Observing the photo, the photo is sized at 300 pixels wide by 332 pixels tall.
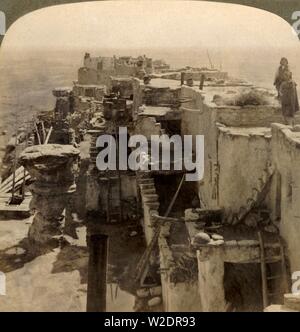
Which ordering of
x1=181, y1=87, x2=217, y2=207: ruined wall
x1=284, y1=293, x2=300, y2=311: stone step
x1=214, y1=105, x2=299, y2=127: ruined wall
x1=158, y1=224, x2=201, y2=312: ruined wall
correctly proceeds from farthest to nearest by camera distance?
x1=181, y1=87, x2=217, y2=207: ruined wall → x1=214, y1=105, x2=299, y2=127: ruined wall → x1=158, y1=224, x2=201, y2=312: ruined wall → x1=284, y1=293, x2=300, y2=311: stone step

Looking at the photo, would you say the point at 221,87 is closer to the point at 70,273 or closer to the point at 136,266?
the point at 136,266

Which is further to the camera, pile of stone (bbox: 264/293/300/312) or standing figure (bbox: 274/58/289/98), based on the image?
standing figure (bbox: 274/58/289/98)

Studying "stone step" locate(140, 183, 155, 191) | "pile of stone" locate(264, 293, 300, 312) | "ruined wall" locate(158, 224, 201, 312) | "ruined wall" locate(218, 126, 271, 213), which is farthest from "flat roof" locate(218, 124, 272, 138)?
"pile of stone" locate(264, 293, 300, 312)

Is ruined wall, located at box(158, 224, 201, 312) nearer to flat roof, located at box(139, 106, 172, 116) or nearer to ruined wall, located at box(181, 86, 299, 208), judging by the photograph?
ruined wall, located at box(181, 86, 299, 208)

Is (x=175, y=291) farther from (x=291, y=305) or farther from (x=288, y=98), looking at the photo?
(x=288, y=98)

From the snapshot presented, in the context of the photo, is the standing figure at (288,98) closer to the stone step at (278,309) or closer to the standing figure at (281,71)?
the standing figure at (281,71)

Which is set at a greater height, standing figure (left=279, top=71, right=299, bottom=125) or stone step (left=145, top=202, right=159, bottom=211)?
standing figure (left=279, top=71, right=299, bottom=125)

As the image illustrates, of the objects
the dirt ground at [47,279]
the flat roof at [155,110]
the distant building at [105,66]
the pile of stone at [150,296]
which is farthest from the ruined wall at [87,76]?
the pile of stone at [150,296]

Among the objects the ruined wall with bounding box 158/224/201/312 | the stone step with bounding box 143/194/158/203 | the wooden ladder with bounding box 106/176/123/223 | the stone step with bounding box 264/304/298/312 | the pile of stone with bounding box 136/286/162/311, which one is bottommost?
the pile of stone with bounding box 136/286/162/311
